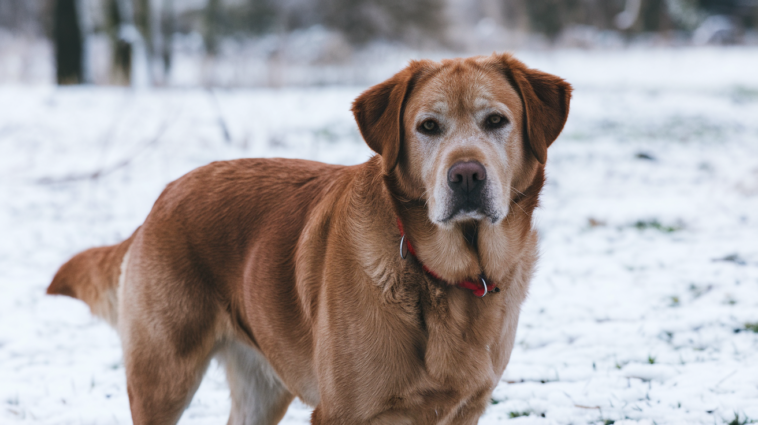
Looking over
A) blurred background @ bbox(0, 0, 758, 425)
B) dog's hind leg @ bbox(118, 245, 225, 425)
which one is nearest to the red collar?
blurred background @ bbox(0, 0, 758, 425)

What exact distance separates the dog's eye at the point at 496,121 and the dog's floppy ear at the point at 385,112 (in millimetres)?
341

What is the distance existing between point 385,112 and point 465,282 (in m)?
0.74

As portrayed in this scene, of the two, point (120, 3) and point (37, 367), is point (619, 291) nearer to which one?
point (37, 367)

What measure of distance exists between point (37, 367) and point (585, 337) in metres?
3.37

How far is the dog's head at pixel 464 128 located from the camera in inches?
84.5

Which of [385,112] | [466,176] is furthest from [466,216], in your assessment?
[385,112]

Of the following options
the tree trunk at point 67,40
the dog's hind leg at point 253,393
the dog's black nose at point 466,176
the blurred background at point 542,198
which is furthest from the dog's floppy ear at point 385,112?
the tree trunk at point 67,40

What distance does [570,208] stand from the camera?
6.90m

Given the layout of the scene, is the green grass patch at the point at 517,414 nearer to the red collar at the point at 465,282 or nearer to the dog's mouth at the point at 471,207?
the red collar at the point at 465,282

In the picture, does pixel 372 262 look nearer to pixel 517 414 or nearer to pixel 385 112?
pixel 385 112

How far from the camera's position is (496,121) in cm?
232

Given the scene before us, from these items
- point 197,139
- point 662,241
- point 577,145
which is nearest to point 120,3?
point 197,139

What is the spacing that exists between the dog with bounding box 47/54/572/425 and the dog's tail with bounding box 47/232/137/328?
128 millimetres

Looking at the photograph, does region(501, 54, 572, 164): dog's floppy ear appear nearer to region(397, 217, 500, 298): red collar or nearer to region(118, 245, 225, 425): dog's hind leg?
region(397, 217, 500, 298): red collar
